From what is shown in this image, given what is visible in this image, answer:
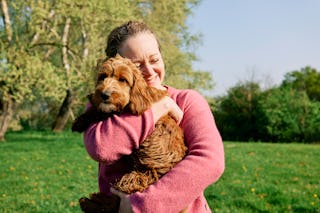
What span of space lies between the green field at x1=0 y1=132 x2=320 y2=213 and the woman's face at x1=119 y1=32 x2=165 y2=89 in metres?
6.17

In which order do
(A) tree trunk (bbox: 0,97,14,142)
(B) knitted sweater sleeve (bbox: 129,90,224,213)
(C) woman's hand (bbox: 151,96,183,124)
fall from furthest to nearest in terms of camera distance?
(A) tree trunk (bbox: 0,97,14,142), (C) woman's hand (bbox: 151,96,183,124), (B) knitted sweater sleeve (bbox: 129,90,224,213)

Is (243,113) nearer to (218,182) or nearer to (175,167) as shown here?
(218,182)

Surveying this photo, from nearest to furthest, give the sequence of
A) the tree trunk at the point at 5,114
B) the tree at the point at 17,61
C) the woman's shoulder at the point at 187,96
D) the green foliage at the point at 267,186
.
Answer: the woman's shoulder at the point at 187,96
the green foliage at the point at 267,186
the tree at the point at 17,61
the tree trunk at the point at 5,114

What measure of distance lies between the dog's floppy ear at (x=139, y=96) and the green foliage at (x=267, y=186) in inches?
253

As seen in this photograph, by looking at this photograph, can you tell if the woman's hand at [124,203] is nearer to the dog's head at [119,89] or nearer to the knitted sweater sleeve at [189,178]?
the knitted sweater sleeve at [189,178]

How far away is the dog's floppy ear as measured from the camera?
93.4 inches

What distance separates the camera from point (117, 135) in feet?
7.61

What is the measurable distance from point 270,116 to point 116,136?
116 feet

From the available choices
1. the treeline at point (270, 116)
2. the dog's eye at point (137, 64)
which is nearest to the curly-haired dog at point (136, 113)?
the dog's eye at point (137, 64)

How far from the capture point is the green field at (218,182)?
8.98 meters

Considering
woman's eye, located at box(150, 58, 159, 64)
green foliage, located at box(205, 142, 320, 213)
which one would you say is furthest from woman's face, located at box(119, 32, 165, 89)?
green foliage, located at box(205, 142, 320, 213)

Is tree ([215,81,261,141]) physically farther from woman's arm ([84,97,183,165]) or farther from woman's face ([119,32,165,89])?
woman's arm ([84,97,183,165])

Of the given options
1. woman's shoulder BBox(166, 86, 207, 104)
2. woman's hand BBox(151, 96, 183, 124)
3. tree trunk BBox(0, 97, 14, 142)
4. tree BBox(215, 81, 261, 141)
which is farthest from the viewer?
tree BBox(215, 81, 261, 141)

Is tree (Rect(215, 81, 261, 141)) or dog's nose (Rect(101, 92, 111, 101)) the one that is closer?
dog's nose (Rect(101, 92, 111, 101))
